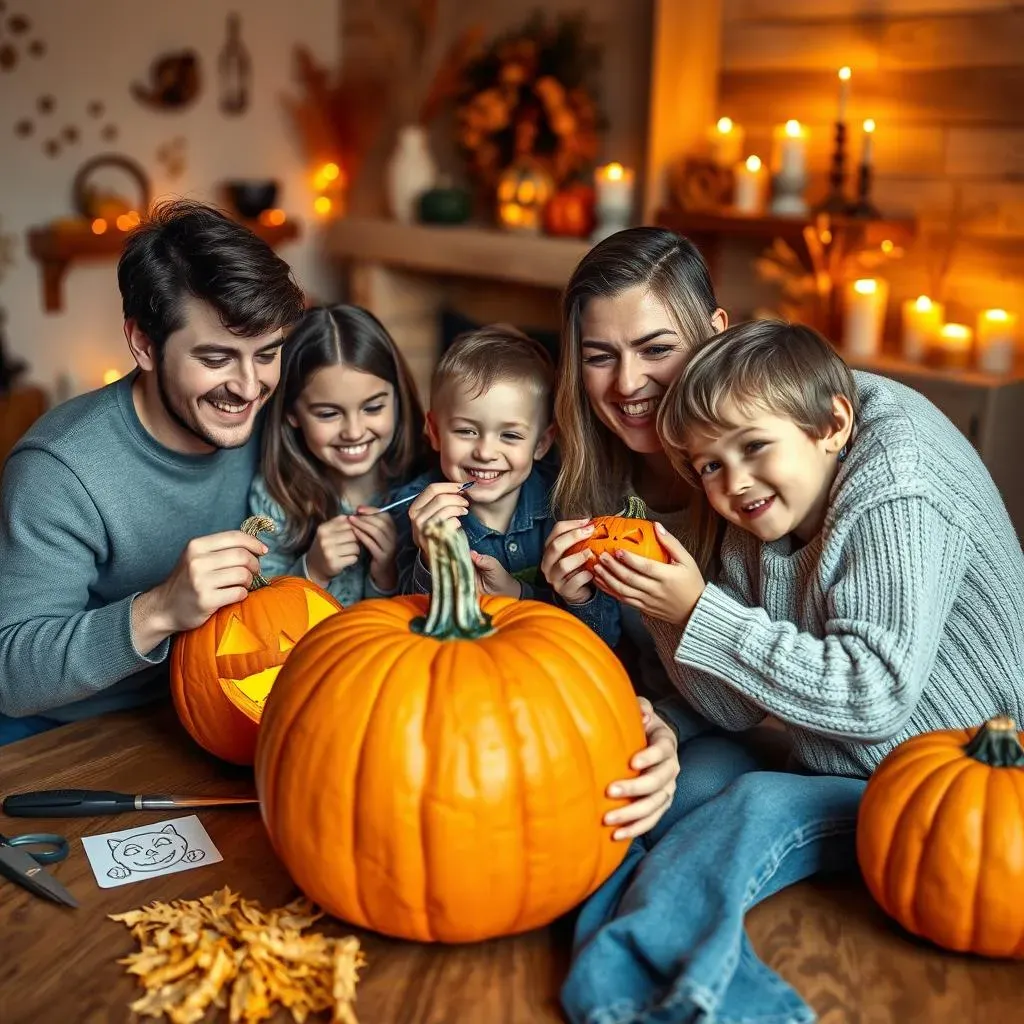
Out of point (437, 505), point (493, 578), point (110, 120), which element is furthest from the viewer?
point (110, 120)

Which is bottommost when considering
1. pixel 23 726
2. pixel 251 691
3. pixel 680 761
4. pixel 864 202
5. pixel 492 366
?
pixel 23 726

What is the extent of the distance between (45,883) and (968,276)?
2883 mm

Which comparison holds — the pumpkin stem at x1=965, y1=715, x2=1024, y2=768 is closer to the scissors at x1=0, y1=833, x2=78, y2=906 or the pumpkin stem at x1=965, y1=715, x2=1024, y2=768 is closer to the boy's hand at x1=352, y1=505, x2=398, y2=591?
the scissors at x1=0, y1=833, x2=78, y2=906

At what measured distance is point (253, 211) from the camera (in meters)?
4.82

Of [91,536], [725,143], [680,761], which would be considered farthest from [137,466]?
[725,143]

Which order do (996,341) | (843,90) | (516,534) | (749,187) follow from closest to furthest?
(516,534)
(996,341)
(843,90)
(749,187)

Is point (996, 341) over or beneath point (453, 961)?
over

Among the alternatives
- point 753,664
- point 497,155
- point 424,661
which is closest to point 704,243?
point 497,155

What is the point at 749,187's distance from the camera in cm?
353

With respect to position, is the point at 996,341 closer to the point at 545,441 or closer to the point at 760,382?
the point at 545,441

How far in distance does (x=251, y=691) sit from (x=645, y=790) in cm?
56

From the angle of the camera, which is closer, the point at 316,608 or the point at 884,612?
the point at 884,612

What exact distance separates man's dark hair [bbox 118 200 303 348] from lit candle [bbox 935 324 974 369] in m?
1.96

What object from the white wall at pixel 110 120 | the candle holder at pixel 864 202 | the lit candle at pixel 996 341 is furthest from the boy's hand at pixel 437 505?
the white wall at pixel 110 120
